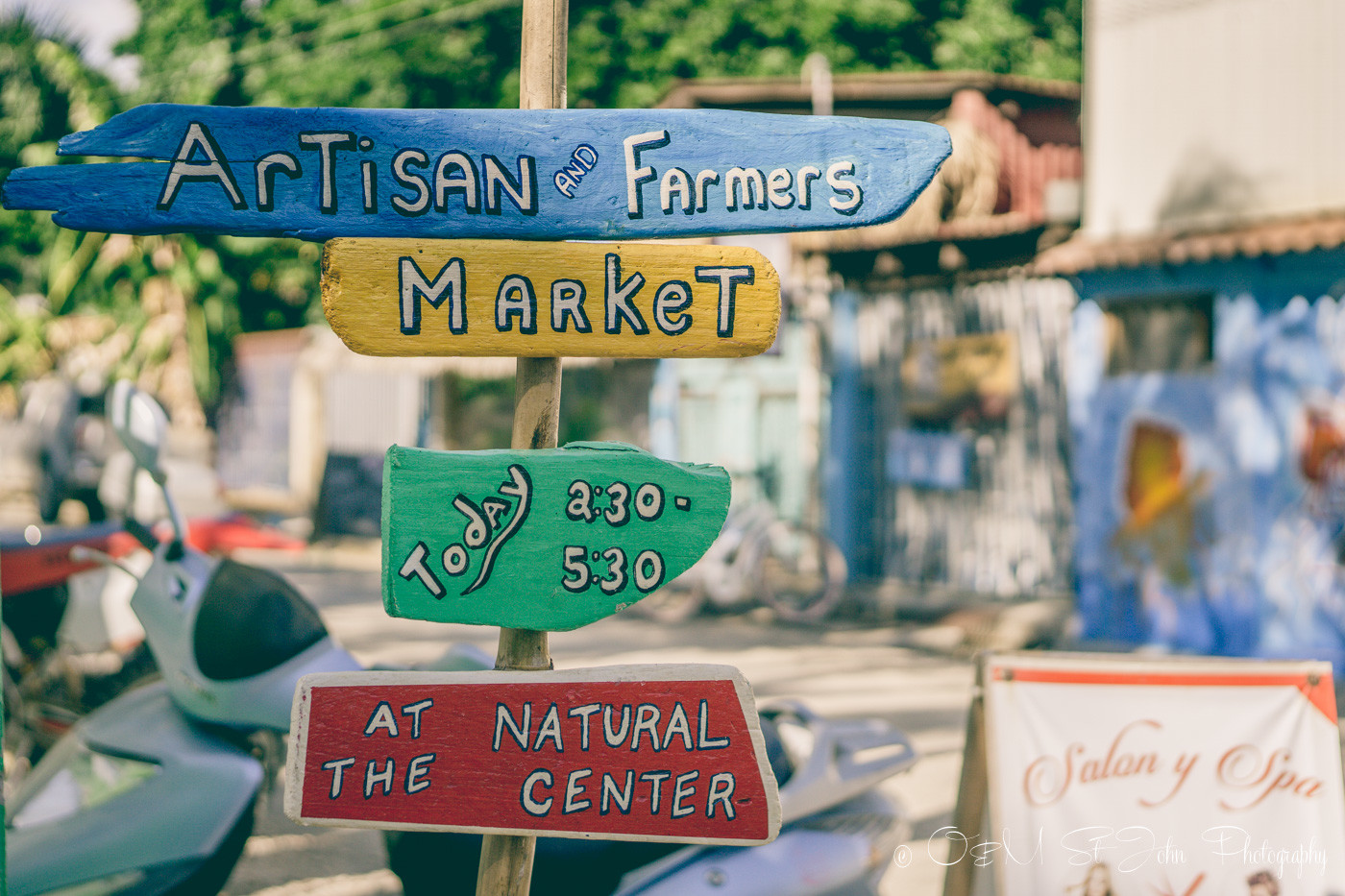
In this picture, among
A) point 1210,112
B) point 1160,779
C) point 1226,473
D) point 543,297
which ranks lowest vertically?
point 1160,779

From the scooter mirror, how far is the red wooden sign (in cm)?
166

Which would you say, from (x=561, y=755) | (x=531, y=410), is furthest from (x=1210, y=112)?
(x=561, y=755)

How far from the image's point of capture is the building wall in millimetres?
7656

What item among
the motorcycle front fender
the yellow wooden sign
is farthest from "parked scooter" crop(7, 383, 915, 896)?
the yellow wooden sign

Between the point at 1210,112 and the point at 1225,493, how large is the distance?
2813mm

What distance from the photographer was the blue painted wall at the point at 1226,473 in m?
7.55

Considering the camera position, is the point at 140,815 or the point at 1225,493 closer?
the point at 140,815

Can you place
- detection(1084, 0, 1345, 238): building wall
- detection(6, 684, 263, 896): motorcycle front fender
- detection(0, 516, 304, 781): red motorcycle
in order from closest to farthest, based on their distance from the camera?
detection(6, 684, 263, 896): motorcycle front fender, detection(0, 516, 304, 781): red motorcycle, detection(1084, 0, 1345, 238): building wall

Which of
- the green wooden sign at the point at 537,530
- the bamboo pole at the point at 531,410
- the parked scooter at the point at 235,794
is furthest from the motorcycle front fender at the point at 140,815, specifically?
the green wooden sign at the point at 537,530

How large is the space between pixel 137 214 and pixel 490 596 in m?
0.95

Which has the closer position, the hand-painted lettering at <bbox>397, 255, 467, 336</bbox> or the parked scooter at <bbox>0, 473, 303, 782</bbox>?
the hand-painted lettering at <bbox>397, 255, 467, 336</bbox>

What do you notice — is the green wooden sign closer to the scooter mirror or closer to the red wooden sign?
the red wooden sign

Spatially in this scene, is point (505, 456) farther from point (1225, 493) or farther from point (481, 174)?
point (1225, 493)

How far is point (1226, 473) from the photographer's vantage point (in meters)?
8.02
